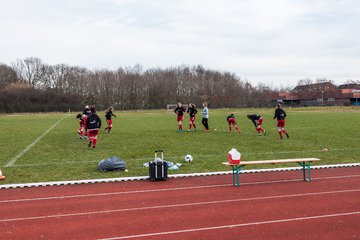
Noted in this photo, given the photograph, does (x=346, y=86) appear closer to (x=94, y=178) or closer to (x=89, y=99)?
(x=89, y=99)

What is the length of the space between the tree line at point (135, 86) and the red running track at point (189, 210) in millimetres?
83446

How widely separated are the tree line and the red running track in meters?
83.4

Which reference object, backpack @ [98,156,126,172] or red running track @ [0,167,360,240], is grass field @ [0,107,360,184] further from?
red running track @ [0,167,360,240]

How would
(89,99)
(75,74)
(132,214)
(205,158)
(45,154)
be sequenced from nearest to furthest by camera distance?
(132,214) → (205,158) → (45,154) → (89,99) → (75,74)

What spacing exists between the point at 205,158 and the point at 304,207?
7035 mm

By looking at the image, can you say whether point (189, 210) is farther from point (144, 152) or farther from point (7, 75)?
point (7, 75)

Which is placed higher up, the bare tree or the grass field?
the bare tree

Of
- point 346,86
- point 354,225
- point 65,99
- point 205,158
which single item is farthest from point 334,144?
point 346,86

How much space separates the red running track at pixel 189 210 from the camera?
7.09 metres

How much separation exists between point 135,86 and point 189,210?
95.8 m

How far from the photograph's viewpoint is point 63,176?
12266 millimetres

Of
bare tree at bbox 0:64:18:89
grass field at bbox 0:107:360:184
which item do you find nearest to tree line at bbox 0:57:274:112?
bare tree at bbox 0:64:18:89

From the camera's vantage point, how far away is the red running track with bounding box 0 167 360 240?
709cm

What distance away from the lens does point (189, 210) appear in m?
8.44
